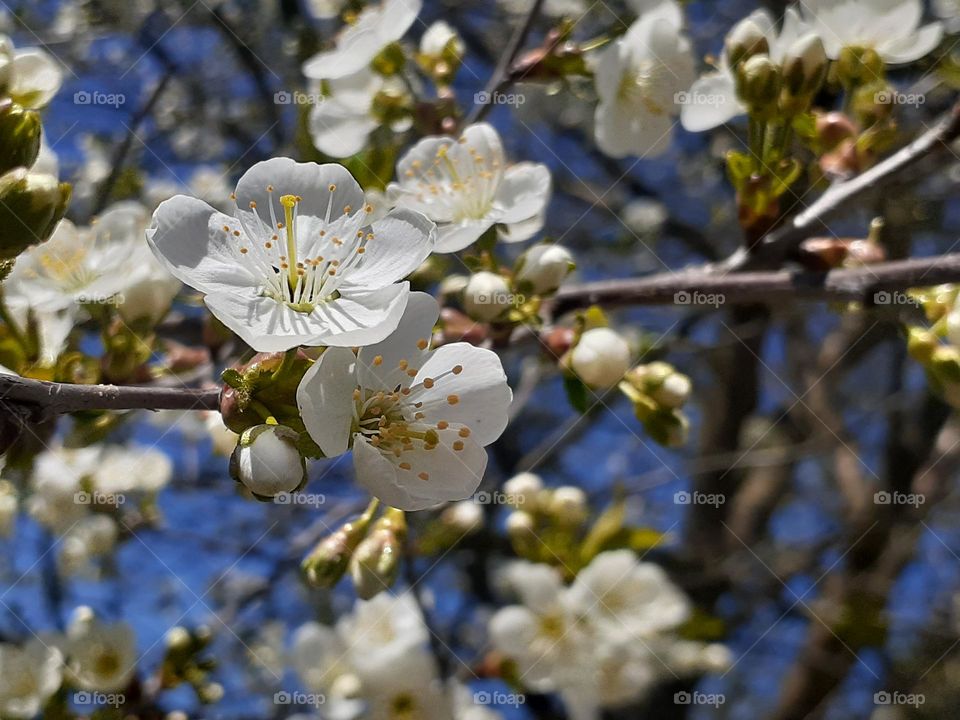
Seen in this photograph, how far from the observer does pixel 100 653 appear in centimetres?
154

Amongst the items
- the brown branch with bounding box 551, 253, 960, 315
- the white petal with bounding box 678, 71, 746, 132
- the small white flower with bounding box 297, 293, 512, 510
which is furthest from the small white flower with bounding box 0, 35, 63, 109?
the white petal with bounding box 678, 71, 746, 132

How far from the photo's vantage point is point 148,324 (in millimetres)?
1276

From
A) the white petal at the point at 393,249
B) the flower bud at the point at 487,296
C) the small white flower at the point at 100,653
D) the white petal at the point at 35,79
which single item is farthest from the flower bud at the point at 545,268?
the small white flower at the point at 100,653

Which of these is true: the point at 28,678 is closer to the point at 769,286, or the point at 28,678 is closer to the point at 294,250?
the point at 294,250

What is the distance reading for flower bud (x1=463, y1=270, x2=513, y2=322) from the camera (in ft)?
3.73

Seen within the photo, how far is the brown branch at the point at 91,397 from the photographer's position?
28.3 inches

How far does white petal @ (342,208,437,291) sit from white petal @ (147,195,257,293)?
0.41 feet

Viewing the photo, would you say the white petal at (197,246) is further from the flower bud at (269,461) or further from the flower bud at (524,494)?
the flower bud at (524,494)

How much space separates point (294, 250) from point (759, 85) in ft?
2.34

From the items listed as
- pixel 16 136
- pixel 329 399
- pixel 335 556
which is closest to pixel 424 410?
pixel 329 399

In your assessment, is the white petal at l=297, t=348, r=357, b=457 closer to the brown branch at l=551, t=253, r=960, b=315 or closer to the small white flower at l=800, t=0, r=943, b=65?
the brown branch at l=551, t=253, r=960, b=315

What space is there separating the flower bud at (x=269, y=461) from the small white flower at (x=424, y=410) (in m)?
0.09

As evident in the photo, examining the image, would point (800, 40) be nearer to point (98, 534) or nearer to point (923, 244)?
point (98, 534)

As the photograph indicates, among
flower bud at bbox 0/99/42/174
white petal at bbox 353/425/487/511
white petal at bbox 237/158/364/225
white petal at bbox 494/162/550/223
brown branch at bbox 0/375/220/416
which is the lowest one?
white petal at bbox 353/425/487/511
